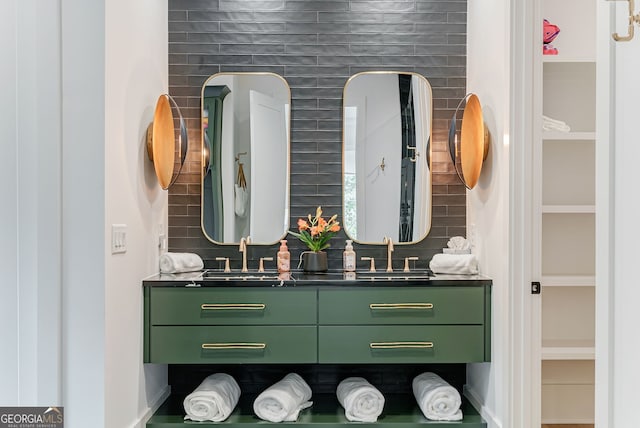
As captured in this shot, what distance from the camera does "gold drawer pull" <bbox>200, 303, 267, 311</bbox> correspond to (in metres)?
2.83

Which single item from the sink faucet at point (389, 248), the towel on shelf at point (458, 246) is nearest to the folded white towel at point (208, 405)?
the sink faucet at point (389, 248)

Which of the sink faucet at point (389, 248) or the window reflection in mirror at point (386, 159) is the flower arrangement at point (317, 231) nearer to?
the window reflection in mirror at point (386, 159)

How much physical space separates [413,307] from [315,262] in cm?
62

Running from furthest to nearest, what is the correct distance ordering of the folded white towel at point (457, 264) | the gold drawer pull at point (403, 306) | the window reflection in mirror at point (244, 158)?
the window reflection in mirror at point (244, 158) < the folded white towel at point (457, 264) < the gold drawer pull at point (403, 306)

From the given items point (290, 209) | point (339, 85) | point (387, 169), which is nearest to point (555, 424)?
point (387, 169)

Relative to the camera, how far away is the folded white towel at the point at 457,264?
9.83ft

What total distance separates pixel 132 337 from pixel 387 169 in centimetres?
164

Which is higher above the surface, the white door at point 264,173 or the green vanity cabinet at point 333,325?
the white door at point 264,173

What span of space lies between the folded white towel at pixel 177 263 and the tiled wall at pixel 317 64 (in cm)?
17

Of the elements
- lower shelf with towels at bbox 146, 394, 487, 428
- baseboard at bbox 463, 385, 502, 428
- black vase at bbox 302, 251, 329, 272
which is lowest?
lower shelf with towels at bbox 146, 394, 487, 428

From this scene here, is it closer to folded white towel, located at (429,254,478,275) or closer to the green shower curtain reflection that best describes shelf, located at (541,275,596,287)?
folded white towel, located at (429,254,478,275)

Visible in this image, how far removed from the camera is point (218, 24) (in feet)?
10.9
